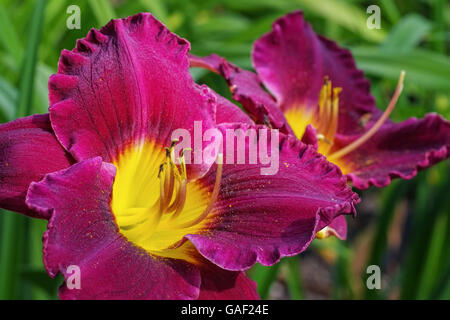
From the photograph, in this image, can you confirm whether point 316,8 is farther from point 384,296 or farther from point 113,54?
point 113,54

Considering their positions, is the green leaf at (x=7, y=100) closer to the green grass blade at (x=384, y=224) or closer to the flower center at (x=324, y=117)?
the flower center at (x=324, y=117)

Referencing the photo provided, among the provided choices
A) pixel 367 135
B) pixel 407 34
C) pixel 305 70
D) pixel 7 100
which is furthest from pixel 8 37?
pixel 407 34

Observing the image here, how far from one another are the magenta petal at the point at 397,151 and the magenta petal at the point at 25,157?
39 centimetres

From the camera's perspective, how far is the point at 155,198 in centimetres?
70

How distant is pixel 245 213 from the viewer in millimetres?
625

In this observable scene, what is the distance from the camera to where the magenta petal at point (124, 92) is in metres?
0.61

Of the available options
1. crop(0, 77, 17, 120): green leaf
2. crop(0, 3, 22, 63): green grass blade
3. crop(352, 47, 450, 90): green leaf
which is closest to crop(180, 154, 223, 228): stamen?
crop(0, 77, 17, 120): green leaf

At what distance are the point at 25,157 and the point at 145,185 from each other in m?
0.16

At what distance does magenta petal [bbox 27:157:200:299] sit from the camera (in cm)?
51

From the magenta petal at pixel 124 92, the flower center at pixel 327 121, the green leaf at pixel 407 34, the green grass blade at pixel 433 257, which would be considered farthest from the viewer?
the green grass blade at pixel 433 257

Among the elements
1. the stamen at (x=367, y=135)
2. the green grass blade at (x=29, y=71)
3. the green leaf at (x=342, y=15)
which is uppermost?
the green leaf at (x=342, y=15)

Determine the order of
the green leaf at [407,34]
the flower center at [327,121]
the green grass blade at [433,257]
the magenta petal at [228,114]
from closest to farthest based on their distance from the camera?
1. the magenta petal at [228,114]
2. the flower center at [327,121]
3. the green leaf at [407,34]
4. the green grass blade at [433,257]

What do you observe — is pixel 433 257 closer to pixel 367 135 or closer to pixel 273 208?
pixel 367 135

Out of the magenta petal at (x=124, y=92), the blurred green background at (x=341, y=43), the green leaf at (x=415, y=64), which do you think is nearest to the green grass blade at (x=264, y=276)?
the blurred green background at (x=341, y=43)
